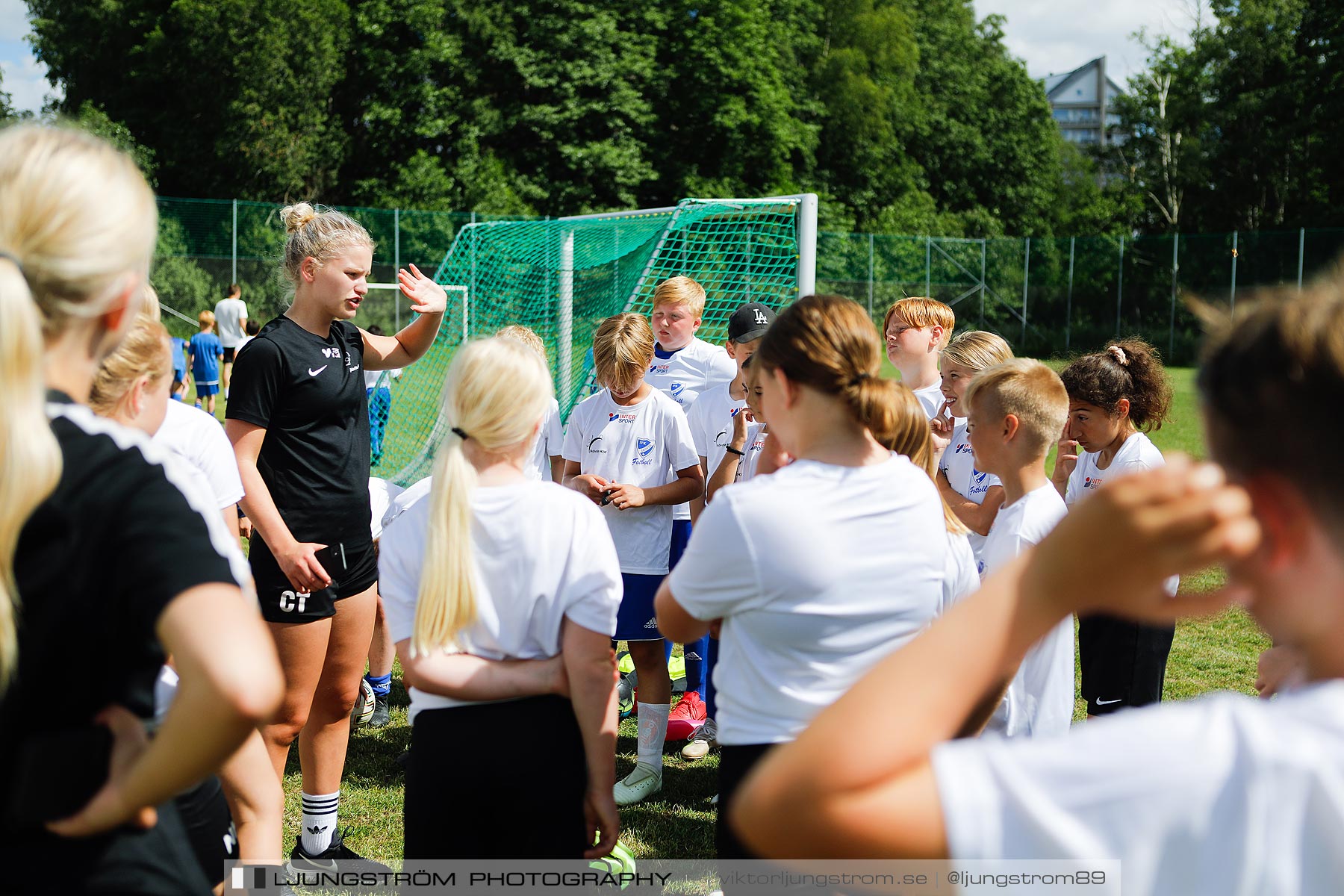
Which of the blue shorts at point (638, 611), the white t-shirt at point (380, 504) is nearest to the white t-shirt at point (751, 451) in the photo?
the blue shorts at point (638, 611)

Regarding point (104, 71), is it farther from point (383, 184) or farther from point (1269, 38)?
point (1269, 38)

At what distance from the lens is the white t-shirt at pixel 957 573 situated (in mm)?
2305

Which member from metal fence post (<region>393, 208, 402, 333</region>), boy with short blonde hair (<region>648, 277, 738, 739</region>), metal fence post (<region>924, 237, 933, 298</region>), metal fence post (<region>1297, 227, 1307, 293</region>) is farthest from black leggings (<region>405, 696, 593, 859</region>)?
metal fence post (<region>1297, 227, 1307, 293</region>)

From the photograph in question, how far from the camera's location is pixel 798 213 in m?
5.75

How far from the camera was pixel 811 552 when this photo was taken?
1963 millimetres

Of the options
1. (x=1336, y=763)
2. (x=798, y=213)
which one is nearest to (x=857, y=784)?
(x=1336, y=763)

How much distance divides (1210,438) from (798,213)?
16.4 feet

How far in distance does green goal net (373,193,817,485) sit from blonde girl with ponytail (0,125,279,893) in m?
5.11

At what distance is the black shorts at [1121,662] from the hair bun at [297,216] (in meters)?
3.01

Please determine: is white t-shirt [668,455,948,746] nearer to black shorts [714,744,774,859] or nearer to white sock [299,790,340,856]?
black shorts [714,744,774,859]

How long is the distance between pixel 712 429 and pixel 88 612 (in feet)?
13.2

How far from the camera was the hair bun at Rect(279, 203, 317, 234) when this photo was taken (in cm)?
362

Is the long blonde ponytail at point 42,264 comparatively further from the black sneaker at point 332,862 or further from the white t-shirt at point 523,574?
the black sneaker at point 332,862

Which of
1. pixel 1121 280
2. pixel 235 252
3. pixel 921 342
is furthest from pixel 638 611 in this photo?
pixel 1121 280
